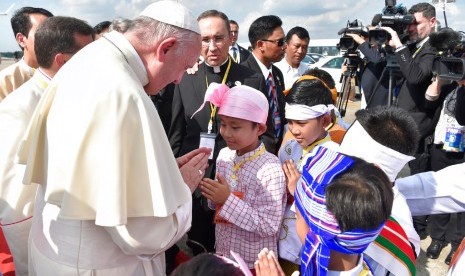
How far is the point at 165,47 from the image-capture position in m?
1.58

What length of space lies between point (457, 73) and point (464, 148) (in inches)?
39.0

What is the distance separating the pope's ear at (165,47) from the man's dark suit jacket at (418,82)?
9.99 feet

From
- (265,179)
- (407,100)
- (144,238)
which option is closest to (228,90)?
(265,179)

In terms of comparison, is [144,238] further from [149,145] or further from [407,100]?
[407,100]

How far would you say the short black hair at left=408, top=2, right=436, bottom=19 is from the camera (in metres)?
4.34

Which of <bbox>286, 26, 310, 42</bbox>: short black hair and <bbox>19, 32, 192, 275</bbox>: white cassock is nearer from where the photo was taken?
<bbox>19, 32, 192, 275</bbox>: white cassock

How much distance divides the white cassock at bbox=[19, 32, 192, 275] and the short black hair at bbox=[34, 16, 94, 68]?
796 millimetres

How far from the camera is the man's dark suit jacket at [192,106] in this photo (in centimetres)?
312

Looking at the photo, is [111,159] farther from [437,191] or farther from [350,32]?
[350,32]

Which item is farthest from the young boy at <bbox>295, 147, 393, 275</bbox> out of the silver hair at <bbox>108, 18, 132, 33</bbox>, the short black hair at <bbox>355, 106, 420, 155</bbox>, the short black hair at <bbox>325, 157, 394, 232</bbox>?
the silver hair at <bbox>108, 18, 132, 33</bbox>

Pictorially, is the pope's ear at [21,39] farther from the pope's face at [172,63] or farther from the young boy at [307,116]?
the young boy at [307,116]

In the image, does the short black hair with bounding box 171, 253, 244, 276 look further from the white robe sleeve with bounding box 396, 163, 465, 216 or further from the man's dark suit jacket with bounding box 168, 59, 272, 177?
the man's dark suit jacket with bounding box 168, 59, 272, 177

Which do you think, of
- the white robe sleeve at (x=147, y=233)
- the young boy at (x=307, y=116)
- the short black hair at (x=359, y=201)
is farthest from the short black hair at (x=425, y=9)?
the white robe sleeve at (x=147, y=233)

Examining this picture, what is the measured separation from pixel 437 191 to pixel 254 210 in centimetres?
109
